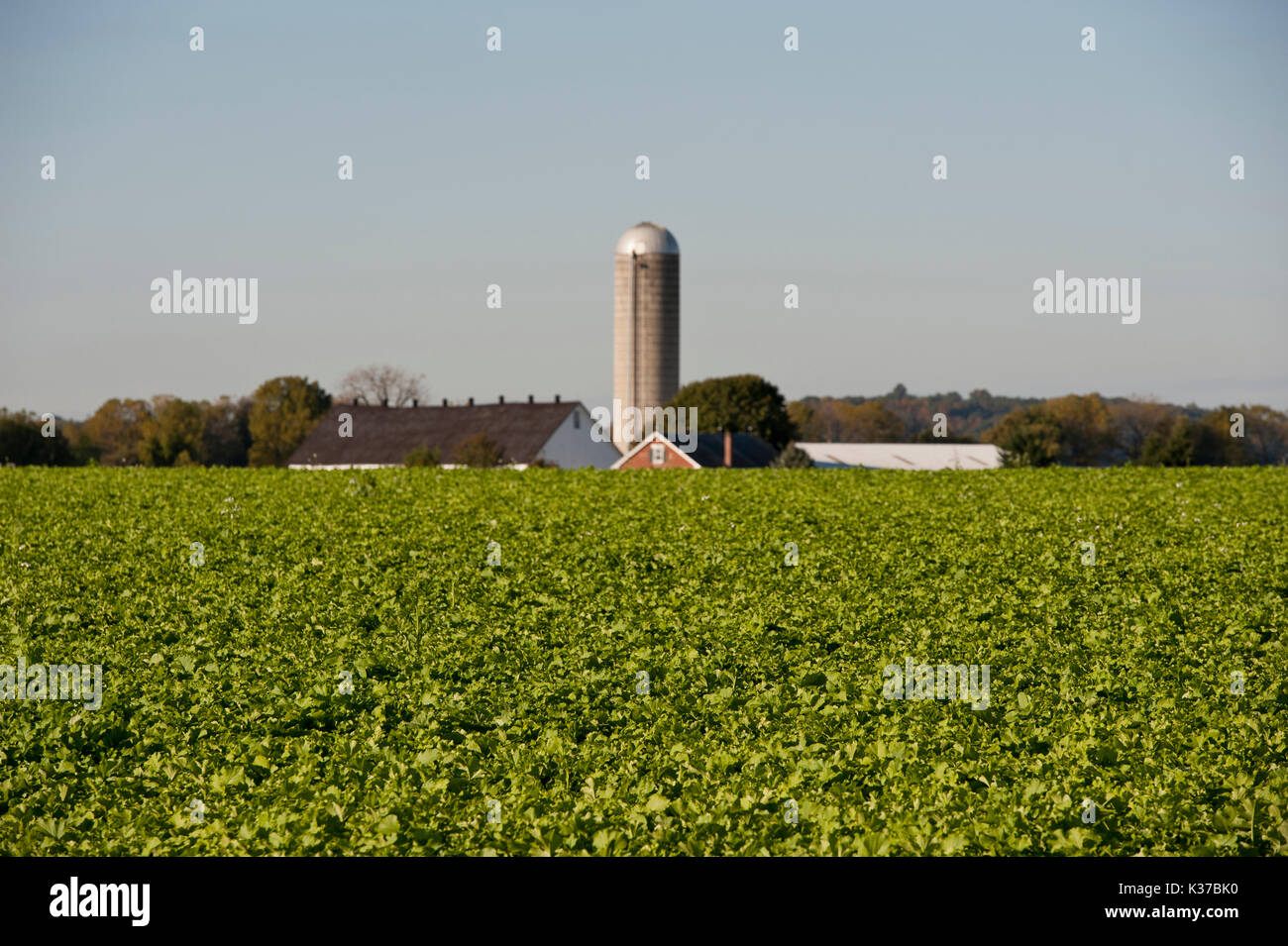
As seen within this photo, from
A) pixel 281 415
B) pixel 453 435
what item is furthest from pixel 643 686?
pixel 281 415

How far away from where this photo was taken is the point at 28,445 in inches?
2844

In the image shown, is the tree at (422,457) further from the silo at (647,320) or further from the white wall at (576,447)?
the silo at (647,320)

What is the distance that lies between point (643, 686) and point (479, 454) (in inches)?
3148

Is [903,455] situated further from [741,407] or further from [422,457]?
[422,457]

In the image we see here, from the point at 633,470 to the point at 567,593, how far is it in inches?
734

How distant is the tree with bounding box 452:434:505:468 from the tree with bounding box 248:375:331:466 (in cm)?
3228

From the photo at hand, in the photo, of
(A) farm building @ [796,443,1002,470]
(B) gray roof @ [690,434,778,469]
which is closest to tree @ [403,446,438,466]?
(B) gray roof @ [690,434,778,469]

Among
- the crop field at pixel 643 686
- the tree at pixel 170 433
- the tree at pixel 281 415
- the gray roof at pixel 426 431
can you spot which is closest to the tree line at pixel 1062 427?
the gray roof at pixel 426 431

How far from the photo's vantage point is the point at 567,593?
17.3 m
